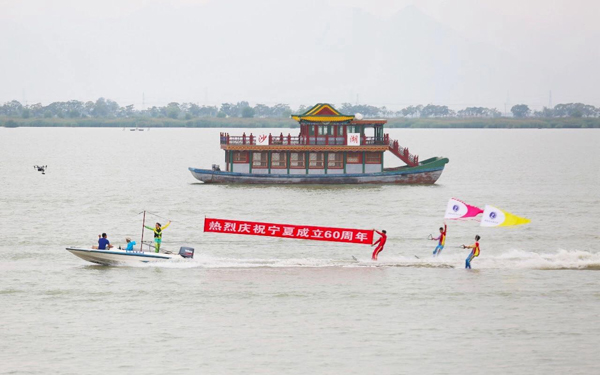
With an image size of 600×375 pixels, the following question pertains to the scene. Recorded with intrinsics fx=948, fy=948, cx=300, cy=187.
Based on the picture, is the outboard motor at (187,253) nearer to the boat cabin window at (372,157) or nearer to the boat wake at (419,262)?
the boat wake at (419,262)

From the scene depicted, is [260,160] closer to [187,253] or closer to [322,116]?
[322,116]

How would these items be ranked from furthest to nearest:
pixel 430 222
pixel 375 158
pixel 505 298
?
pixel 375 158, pixel 430 222, pixel 505 298

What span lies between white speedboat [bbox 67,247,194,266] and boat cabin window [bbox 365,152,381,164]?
38.0 m

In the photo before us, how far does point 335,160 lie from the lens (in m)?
78.8

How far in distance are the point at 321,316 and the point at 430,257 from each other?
1148 centimetres

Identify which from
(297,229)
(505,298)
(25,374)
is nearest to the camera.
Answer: (25,374)

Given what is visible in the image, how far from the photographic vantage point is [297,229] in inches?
1651

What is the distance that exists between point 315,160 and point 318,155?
485 millimetres

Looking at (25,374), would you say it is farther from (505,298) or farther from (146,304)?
(505,298)

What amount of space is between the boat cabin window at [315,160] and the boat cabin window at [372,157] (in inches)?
150

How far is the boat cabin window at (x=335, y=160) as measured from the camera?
78625 mm

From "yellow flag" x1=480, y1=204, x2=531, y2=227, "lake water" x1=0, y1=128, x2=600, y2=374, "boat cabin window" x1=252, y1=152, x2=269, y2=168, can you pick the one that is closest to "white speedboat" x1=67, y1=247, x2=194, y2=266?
"lake water" x1=0, y1=128, x2=600, y2=374

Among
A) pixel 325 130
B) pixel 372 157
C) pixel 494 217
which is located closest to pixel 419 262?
pixel 494 217

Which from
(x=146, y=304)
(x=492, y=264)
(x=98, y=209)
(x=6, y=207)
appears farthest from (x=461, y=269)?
(x=6, y=207)
